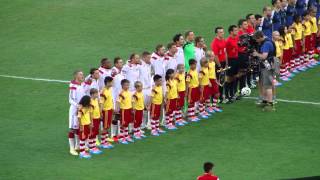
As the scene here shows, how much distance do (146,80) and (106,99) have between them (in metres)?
1.71

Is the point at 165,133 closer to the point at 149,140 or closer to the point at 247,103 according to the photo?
the point at 149,140

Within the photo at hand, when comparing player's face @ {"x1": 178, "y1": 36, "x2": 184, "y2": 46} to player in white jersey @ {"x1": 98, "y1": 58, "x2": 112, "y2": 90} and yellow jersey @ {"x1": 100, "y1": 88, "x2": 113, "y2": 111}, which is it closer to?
player in white jersey @ {"x1": 98, "y1": 58, "x2": 112, "y2": 90}

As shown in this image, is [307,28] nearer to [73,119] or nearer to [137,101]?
[137,101]

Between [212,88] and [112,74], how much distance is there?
→ 3083 mm

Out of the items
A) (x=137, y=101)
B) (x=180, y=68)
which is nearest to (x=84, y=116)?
(x=137, y=101)

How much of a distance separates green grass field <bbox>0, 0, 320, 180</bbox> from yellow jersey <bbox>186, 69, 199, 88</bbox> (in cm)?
100

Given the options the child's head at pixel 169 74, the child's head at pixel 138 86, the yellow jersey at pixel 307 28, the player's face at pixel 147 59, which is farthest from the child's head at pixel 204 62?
the yellow jersey at pixel 307 28

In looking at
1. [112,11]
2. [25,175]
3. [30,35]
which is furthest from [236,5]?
[25,175]

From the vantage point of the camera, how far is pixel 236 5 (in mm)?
36469

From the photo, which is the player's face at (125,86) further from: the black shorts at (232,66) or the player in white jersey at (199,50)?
the black shorts at (232,66)

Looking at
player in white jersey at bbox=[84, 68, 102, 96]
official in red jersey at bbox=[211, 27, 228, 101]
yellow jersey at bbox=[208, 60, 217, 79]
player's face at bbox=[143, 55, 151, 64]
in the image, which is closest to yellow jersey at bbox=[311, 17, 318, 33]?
official in red jersey at bbox=[211, 27, 228, 101]

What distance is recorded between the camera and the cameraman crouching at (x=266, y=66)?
86.1 ft

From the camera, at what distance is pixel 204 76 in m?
25.8

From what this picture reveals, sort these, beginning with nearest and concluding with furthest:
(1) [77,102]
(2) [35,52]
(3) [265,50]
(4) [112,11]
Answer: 1. (1) [77,102]
2. (3) [265,50]
3. (2) [35,52]
4. (4) [112,11]
